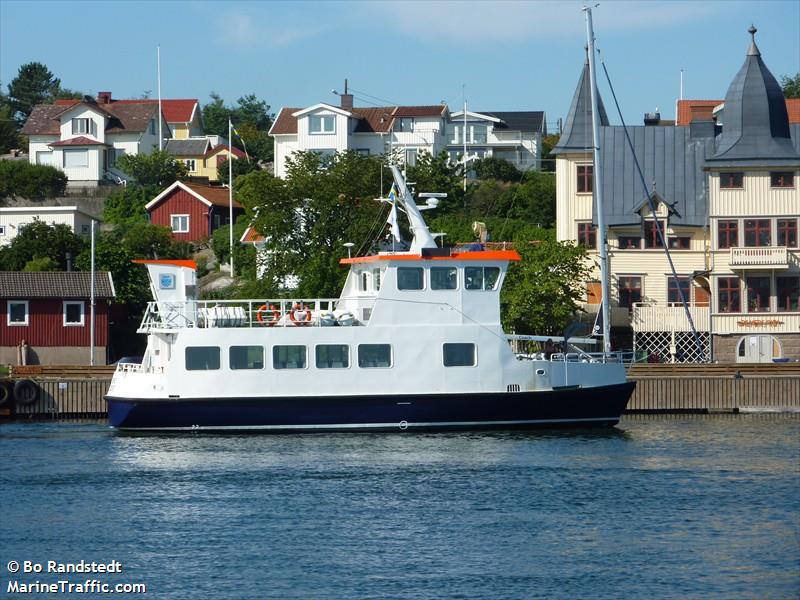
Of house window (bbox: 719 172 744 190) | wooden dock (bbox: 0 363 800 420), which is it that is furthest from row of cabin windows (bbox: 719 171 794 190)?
wooden dock (bbox: 0 363 800 420)

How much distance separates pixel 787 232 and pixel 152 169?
138ft

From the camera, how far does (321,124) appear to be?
76875 mm

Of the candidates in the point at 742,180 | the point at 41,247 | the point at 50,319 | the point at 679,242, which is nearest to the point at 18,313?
the point at 50,319

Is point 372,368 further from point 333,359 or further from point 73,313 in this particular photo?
point 73,313

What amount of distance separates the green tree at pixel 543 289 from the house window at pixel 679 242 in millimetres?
5419

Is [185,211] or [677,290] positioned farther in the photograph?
[185,211]

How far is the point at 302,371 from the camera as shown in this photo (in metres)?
37.7

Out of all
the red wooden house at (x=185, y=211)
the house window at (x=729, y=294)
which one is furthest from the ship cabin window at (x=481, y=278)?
Result: the red wooden house at (x=185, y=211)

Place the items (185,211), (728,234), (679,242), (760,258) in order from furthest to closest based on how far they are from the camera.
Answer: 1. (185,211)
2. (679,242)
3. (728,234)
4. (760,258)

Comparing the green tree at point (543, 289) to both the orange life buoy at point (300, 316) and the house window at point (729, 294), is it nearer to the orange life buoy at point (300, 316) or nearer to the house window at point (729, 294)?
the house window at point (729, 294)

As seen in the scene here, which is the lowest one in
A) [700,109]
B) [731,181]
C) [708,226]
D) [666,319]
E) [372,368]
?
[372,368]

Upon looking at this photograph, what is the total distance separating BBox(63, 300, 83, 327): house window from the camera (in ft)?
168

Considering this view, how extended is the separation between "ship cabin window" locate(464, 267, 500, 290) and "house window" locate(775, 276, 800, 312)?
19195 mm

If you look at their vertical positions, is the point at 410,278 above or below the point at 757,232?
below
